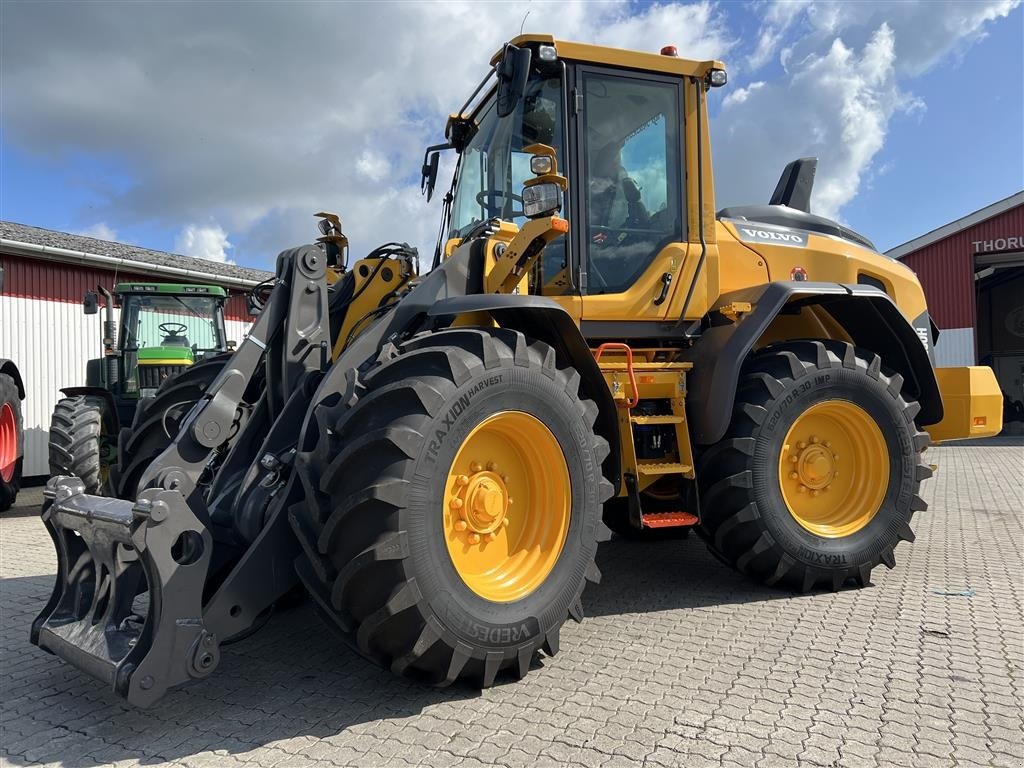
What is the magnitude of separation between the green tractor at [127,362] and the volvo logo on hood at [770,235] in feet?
20.5

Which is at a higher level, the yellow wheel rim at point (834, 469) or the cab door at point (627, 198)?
the cab door at point (627, 198)

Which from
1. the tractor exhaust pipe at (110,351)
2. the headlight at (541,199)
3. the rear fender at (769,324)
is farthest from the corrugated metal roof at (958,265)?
the headlight at (541,199)

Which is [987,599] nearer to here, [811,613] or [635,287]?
[811,613]

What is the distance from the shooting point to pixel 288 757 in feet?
8.93

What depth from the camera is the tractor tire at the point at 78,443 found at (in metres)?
7.91

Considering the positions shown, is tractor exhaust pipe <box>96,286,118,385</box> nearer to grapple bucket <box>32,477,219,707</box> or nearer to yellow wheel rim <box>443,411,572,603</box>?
grapple bucket <box>32,477,219,707</box>

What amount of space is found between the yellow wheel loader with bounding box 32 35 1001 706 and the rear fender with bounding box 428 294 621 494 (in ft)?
0.06

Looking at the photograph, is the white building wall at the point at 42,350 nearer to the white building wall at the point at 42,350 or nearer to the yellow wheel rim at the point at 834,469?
the white building wall at the point at 42,350

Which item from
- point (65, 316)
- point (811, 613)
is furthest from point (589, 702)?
point (65, 316)

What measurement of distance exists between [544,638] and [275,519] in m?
1.27

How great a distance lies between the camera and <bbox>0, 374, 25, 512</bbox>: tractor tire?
9.27 metres

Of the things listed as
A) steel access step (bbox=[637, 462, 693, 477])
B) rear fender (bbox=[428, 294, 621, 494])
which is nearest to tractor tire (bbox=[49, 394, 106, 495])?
rear fender (bbox=[428, 294, 621, 494])

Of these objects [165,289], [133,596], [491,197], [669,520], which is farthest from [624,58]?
[165,289]

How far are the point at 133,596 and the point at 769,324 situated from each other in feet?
12.2
